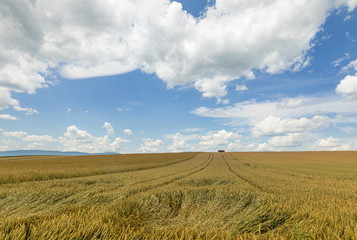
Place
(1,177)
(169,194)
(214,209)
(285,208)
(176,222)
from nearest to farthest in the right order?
1. (176,222)
2. (285,208)
3. (214,209)
4. (169,194)
5. (1,177)

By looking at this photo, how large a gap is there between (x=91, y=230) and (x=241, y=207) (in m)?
3.59

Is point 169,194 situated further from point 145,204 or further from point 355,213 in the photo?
point 355,213

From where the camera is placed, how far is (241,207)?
4602 mm

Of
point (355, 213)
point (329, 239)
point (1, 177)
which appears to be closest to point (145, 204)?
point (329, 239)

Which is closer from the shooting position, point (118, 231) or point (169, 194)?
point (118, 231)

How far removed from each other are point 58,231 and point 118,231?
84cm

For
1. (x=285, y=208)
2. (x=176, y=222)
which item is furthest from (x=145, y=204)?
(x=285, y=208)

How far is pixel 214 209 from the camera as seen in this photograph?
4.57 meters

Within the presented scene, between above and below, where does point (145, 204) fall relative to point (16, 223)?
below

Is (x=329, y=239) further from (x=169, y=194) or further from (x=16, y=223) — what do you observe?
(x=16, y=223)

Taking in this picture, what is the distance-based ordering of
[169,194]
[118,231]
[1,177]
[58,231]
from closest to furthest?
[58,231] → [118,231] → [169,194] → [1,177]

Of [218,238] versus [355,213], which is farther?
[355,213]

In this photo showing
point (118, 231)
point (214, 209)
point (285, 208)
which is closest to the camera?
point (118, 231)

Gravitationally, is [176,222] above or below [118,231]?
below
